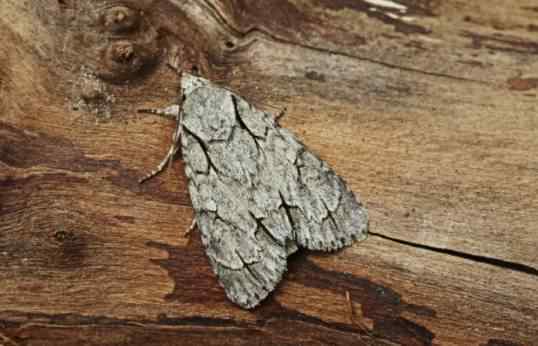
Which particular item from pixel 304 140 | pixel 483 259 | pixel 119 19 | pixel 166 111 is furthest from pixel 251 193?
pixel 483 259

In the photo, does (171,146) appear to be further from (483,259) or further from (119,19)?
(483,259)

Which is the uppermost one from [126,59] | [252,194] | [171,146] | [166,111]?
[126,59]

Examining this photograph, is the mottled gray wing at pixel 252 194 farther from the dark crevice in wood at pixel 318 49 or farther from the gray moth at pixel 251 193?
the dark crevice in wood at pixel 318 49

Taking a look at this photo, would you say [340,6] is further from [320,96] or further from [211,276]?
[211,276]

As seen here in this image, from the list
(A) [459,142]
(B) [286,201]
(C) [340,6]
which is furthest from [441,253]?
(C) [340,6]

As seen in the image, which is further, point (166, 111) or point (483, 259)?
point (166, 111)
